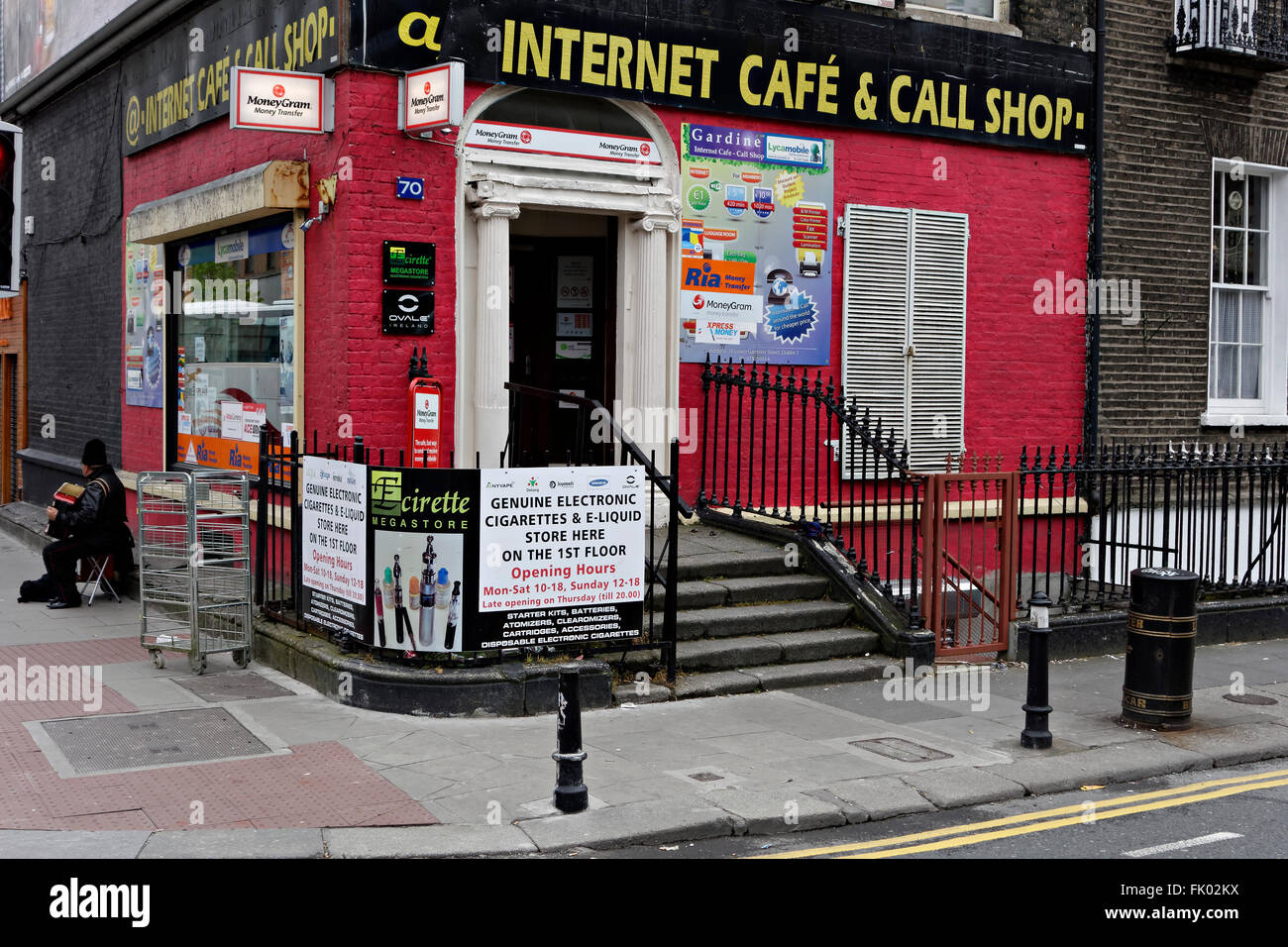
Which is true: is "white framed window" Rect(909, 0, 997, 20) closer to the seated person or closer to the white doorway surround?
the white doorway surround

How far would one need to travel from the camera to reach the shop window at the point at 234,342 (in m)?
12.1

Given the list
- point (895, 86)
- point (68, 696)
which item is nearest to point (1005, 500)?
point (895, 86)

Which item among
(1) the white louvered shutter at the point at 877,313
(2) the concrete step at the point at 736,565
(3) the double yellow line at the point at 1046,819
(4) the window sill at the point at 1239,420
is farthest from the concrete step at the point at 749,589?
(4) the window sill at the point at 1239,420

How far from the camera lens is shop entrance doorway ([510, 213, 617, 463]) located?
41.5ft

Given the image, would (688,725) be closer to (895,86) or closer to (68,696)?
(68,696)

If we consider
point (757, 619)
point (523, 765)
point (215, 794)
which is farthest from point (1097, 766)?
point (215, 794)

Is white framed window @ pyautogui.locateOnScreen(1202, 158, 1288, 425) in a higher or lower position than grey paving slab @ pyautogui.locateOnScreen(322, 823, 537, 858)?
higher

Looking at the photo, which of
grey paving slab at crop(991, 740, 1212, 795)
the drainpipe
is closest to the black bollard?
grey paving slab at crop(991, 740, 1212, 795)

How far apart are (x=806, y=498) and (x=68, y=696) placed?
678cm

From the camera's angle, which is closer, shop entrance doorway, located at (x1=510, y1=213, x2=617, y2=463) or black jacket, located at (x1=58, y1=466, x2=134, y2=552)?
shop entrance doorway, located at (x1=510, y1=213, x2=617, y2=463)

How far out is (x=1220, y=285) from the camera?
15.4 m

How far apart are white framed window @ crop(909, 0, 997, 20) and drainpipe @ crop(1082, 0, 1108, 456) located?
1249 mm

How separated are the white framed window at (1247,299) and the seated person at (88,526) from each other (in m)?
12.0

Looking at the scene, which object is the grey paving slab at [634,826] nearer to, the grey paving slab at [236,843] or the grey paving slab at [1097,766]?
the grey paving slab at [236,843]
